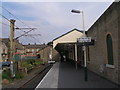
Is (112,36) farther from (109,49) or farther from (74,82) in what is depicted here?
(74,82)

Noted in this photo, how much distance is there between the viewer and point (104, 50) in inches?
490

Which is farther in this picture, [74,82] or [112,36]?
[74,82]

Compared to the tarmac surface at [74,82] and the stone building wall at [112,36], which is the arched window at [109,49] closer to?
the stone building wall at [112,36]

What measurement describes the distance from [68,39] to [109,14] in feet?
36.0

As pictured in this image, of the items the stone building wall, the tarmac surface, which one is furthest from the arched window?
A: the tarmac surface

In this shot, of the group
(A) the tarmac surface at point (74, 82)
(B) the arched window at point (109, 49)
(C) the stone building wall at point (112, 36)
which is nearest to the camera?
(C) the stone building wall at point (112, 36)

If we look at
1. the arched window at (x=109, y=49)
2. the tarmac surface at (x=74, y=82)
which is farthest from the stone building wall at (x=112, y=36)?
the tarmac surface at (x=74, y=82)

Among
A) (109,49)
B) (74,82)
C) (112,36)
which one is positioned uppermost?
(112,36)

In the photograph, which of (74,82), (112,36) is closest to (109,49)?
(112,36)

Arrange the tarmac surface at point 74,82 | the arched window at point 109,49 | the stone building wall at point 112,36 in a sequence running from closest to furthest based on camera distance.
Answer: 1. the stone building wall at point 112,36
2. the tarmac surface at point 74,82
3. the arched window at point 109,49

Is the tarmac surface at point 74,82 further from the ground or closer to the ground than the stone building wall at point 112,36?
closer to the ground

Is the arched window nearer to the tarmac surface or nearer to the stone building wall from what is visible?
the stone building wall

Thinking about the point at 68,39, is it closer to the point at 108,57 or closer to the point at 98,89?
the point at 108,57

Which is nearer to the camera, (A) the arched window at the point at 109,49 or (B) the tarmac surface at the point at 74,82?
(B) the tarmac surface at the point at 74,82
